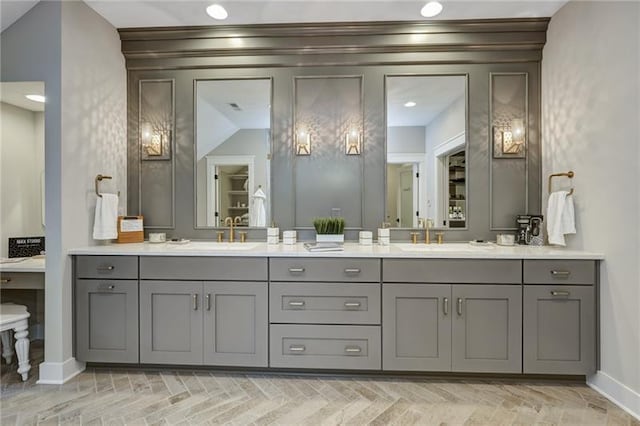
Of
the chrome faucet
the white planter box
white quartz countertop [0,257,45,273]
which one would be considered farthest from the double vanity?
the chrome faucet

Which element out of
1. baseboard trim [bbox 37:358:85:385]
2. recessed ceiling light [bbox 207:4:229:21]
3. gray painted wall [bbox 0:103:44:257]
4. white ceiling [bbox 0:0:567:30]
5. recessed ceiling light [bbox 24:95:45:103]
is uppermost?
white ceiling [bbox 0:0:567:30]

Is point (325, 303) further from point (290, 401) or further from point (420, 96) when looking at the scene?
point (420, 96)

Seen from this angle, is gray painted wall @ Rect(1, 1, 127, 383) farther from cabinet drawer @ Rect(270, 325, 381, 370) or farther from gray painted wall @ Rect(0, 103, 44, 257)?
cabinet drawer @ Rect(270, 325, 381, 370)

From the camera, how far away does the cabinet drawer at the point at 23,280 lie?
230 cm

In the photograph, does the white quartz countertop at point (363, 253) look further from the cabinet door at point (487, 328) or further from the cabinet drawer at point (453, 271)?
the cabinet door at point (487, 328)

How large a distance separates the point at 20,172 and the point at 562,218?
4.38 meters

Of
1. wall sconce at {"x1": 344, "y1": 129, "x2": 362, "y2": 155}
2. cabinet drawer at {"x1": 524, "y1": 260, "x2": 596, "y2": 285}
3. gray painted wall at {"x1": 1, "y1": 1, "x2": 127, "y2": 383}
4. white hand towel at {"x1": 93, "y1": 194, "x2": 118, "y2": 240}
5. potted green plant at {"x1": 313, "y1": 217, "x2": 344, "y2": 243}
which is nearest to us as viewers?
cabinet drawer at {"x1": 524, "y1": 260, "x2": 596, "y2": 285}

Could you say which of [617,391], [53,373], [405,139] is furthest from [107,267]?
[617,391]

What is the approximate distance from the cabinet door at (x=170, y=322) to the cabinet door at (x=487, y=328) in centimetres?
178

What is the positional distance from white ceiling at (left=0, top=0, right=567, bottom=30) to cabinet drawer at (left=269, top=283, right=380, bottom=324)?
2119mm

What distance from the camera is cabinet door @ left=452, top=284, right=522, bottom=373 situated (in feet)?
7.02

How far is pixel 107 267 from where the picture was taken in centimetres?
230

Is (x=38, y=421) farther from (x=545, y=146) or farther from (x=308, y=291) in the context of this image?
(x=545, y=146)

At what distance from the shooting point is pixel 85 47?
96.6 inches
